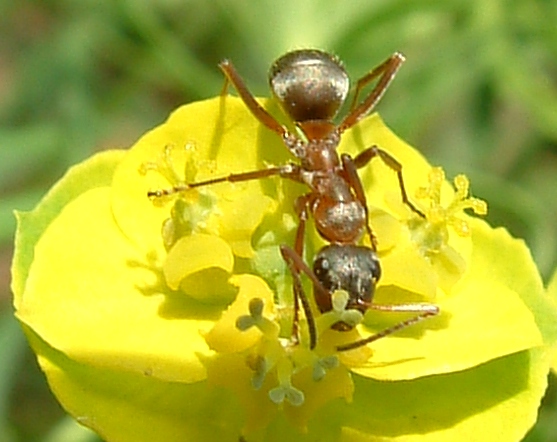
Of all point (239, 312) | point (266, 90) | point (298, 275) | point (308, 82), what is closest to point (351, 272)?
point (298, 275)

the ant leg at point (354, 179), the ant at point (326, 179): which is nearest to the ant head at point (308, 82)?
the ant at point (326, 179)

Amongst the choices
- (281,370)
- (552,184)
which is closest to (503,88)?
(552,184)

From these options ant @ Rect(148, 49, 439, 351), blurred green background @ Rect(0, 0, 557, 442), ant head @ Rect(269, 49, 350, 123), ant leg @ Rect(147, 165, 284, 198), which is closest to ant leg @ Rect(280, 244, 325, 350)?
ant @ Rect(148, 49, 439, 351)

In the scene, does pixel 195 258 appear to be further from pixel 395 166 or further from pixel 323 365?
pixel 395 166

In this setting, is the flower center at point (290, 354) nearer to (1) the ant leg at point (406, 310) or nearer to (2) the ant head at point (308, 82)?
(1) the ant leg at point (406, 310)

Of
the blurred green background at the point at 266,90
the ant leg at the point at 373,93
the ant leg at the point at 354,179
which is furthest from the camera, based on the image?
the blurred green background at the point at 266,90

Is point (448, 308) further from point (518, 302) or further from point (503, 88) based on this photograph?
point (503, 88)
